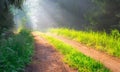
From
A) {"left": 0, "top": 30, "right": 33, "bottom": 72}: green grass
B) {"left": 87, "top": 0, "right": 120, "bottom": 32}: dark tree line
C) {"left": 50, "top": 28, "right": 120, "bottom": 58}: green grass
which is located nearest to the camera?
{"left": 0, "top": 30, "right": 33, "bottom": 72}: green grass

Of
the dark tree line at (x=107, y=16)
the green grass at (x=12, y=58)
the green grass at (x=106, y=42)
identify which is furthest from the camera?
the dark tree line at (x=107, y=16)

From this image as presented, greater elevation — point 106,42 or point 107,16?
point 107,16

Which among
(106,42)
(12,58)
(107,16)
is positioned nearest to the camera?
(12,58)

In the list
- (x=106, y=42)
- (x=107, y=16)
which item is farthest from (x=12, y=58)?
(x=107, y=16)

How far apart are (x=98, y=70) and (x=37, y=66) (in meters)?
2.59

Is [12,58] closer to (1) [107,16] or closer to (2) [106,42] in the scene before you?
(2) [106,42]

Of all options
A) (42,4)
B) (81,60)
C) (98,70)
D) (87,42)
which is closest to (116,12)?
(87,42)

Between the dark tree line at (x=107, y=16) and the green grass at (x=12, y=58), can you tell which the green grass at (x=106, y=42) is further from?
the green grass at (x=12, y=58)

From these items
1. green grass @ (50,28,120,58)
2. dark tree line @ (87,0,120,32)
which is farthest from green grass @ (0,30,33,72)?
dark tree line @ (87,0,120,32)

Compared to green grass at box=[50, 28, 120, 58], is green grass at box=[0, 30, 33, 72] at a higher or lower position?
higher

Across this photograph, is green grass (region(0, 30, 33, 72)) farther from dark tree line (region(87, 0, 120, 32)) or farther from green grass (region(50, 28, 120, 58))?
dark tree line (region(87, 0, 120, 32))

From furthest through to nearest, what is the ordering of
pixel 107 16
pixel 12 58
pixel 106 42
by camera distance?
pixel 107 16 → pixel 106 42 → pixel 12 58

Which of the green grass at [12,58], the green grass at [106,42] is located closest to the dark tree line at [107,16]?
the green grass at [106,42]

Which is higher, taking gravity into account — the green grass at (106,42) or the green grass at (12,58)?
the green grass at (12,58)
